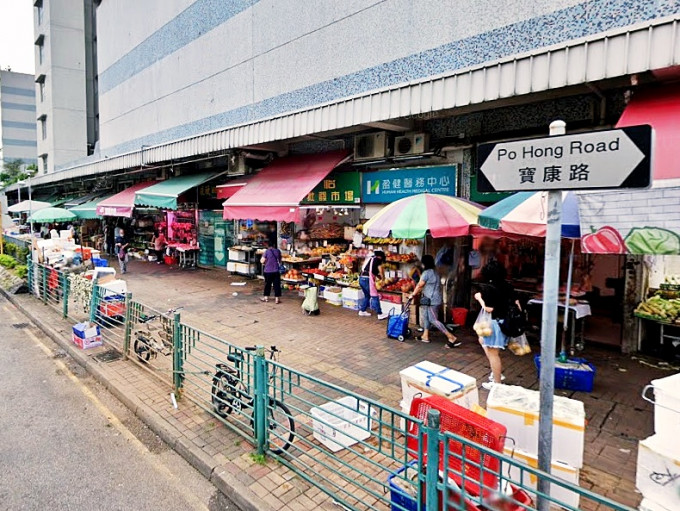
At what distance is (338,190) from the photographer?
11.2 metres

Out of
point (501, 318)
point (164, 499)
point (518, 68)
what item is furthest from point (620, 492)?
point (518, 68)

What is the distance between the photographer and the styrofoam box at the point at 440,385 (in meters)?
4.20

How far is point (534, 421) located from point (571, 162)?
2340mm

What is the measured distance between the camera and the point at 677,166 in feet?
14.1

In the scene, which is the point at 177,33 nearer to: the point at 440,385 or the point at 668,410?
the point at 440,385

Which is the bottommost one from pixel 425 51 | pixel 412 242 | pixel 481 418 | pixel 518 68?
pixel 481 418

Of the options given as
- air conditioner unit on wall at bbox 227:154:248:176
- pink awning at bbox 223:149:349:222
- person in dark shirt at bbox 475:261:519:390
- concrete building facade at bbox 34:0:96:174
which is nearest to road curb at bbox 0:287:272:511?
person in dark shirt at bbox 475:261:519:390

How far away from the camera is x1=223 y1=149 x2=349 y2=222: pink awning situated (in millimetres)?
10125

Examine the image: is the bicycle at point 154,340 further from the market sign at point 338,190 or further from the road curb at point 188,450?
the market sign at point 338,190

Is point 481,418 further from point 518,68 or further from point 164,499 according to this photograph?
point 518,68

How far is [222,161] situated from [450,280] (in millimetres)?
10030

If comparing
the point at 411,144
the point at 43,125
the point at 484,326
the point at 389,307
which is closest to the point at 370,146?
the point at 411,144

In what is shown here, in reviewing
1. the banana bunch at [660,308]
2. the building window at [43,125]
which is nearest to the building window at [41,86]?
the building window at [43,125]

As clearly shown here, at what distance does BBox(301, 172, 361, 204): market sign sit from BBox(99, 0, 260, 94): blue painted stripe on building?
18.7 feet
